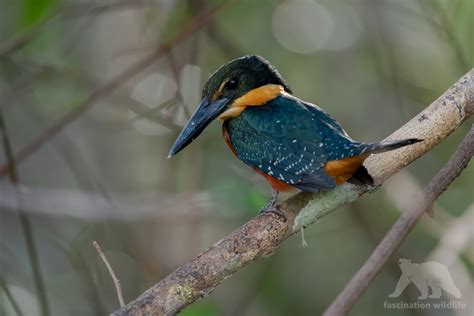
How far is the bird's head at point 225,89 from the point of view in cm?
321

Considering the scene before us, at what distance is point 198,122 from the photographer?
10.5ft

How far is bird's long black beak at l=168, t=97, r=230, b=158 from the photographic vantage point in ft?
10.4

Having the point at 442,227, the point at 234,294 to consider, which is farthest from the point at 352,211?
the point at 234,294

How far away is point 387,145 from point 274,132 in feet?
2.38

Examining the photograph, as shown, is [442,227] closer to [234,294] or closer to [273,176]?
[273,176]

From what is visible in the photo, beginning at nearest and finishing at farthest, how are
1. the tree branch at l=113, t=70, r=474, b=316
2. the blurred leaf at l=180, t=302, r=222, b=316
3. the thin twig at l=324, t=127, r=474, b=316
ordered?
the thin twig at l=324, t=127, r=474, b=316 → the tree branch at l=113, t=70, r=474, b=316 → the blurred leaf at l=180, t=302, r=222, b=316

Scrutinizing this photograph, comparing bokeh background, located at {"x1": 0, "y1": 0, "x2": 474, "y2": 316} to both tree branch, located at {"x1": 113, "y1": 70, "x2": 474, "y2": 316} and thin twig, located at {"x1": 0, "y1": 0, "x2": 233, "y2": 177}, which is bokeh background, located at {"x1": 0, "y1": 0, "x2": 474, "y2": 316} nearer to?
thin twig, located at {"x1": 0, "y1": 0, "x2": 233, "y2": 177}

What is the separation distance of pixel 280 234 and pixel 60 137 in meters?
2.88

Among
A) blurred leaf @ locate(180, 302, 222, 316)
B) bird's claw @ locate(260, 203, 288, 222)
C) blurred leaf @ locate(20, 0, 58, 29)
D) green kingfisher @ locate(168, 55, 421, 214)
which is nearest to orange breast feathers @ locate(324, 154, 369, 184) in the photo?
green kingfisher @ locate(168, 55, 421, 214)

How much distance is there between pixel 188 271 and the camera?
2436 mm

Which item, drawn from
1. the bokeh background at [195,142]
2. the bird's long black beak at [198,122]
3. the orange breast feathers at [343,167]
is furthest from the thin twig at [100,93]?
the orange breast feathers at [343,167]

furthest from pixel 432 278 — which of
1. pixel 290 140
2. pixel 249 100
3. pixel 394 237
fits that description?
pixel 394 237

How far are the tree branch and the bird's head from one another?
0.51m

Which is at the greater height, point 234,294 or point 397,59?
point 397,59
